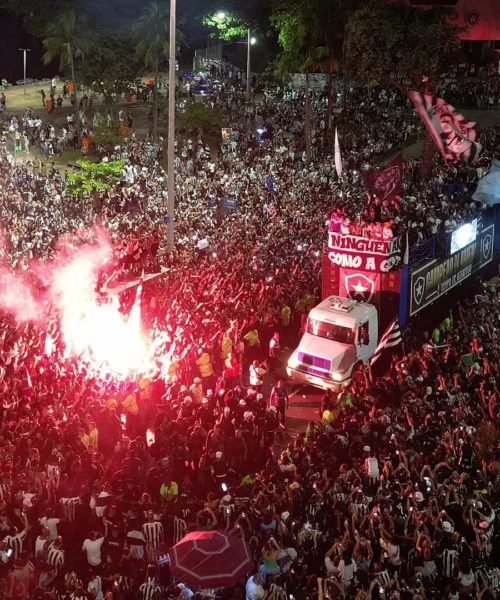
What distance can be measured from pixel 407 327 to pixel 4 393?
992cm

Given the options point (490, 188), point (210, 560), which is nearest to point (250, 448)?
point (210, 560)

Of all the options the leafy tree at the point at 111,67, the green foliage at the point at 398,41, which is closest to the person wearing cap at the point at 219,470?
the green foliage at the point at 398,41

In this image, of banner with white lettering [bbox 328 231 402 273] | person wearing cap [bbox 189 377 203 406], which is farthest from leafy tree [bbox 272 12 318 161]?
person wearing cap [bbox 189 377 203 406]

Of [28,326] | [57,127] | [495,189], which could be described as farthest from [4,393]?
[57,127]

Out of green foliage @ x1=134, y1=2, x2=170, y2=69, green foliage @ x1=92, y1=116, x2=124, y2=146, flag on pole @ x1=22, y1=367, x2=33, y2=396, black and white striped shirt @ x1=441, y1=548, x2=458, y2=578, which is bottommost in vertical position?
black and white striped shirt @ x1=441, y1=548, x2=458, y2=578

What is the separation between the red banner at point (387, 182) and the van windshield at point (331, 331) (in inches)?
168

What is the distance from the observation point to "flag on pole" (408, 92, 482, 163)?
81.2ft

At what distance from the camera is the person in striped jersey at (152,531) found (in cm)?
1296

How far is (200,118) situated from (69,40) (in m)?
9.20

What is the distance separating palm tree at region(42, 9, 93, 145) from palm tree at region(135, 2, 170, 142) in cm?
413

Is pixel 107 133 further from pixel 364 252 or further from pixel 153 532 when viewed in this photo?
pixel 153 532

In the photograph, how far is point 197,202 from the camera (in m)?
32.2

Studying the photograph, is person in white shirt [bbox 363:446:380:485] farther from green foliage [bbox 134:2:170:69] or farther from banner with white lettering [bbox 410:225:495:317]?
green foliage [bbox 134:2:170:69]

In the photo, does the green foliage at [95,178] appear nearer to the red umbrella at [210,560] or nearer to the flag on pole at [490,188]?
the flag on pole at [490,188]
